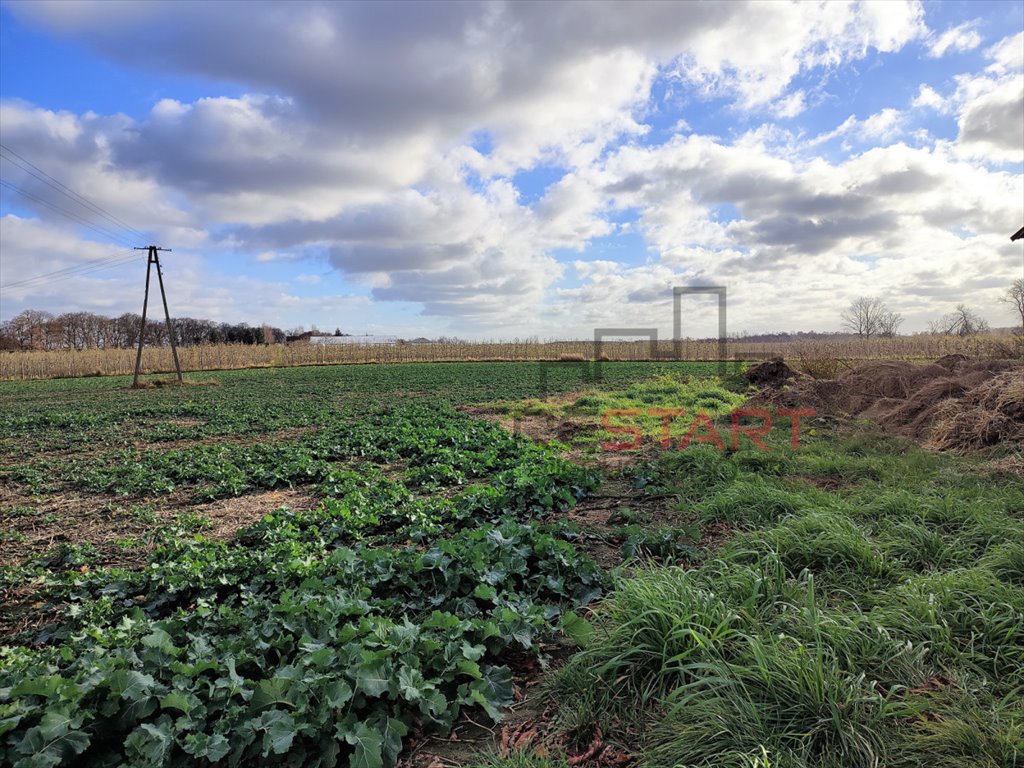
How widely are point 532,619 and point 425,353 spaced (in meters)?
59.1

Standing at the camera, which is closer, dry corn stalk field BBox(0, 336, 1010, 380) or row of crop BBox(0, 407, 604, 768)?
row of crop BBox(0, 407, 604, 768)

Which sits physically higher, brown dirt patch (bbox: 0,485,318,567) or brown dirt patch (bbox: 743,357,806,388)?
brown dirt patch (bbox: 743,357,806,388)

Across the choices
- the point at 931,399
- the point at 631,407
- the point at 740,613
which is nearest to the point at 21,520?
the point at 740,613

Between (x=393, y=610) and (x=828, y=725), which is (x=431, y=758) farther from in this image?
(x=828, y=725)

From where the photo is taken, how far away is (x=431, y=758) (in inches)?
104

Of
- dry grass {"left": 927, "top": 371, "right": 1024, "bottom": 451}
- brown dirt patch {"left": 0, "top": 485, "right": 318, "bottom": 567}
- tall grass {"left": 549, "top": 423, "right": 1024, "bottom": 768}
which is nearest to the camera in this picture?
tall grass {"left": 549, "top": 423, "right": 1024, "bottom": 768}

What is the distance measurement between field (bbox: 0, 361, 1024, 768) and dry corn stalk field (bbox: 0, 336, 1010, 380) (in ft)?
95.1

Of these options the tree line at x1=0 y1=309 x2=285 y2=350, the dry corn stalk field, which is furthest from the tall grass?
the tree line at x1=0 y1=309 x2=285 y2=350

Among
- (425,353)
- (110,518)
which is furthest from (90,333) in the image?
(110,518)

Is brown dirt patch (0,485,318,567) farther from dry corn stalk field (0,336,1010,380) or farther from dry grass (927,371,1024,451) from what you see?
dry corn stalk field (0,336,1010,380)

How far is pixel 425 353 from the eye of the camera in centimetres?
6150

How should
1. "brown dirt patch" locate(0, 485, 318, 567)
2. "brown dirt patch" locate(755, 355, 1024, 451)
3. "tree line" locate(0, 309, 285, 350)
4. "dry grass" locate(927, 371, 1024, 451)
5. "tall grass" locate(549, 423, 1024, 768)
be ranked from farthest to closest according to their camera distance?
1. "tree line" locate(0, 309, 285, 350)
2. "brown dirt patch" locate(755, 355, 1024, 451)
3. "dry grass" locate(927, 371, 1024, 451)
4. "brown dirt patch" locate(0, 485, 318, 567)
5. "tall grass" locate(549, 423, 1024, 768)

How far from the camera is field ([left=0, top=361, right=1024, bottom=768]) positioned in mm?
2473

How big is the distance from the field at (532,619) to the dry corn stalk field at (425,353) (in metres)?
29.0
